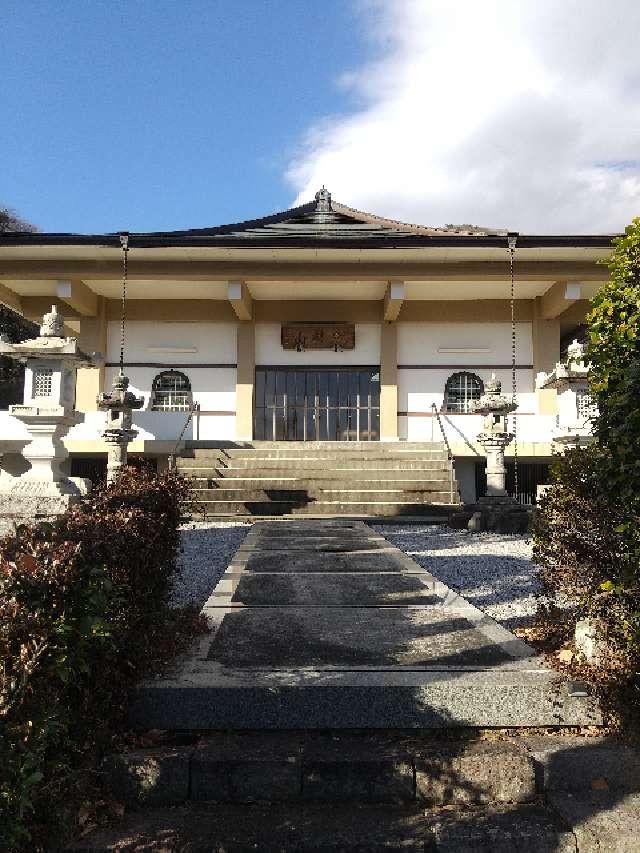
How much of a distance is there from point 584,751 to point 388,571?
11.9 feet

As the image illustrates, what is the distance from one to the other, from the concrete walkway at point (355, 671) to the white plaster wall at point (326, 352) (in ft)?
39.4

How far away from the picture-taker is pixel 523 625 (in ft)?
14.7

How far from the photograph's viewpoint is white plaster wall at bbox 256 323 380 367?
1686 cm

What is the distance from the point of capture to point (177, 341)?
1678cm

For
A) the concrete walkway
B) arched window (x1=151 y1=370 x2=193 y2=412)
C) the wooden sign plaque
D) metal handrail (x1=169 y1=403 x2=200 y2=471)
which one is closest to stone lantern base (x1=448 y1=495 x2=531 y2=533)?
the concrete walkway

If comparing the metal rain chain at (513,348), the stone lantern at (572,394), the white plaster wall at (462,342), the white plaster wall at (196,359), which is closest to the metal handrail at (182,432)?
the white plaster wall at (196,359)

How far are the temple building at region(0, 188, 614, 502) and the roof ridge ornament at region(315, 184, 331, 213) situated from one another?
3.08 ft

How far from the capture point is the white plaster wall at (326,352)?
55.3ft

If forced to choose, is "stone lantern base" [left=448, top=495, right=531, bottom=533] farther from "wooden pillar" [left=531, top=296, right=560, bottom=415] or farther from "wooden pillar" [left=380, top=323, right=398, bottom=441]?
"wooden pillar" [left=531, top=296, right=560, bottom=415]

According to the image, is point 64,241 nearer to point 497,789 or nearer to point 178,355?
point 178,355

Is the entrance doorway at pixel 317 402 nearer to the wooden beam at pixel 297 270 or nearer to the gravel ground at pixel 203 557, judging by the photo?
the wooden beam at pixel 297 270

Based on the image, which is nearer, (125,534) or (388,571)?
(125,534)

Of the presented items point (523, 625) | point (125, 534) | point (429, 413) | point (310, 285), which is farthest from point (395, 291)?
point (125, 534)

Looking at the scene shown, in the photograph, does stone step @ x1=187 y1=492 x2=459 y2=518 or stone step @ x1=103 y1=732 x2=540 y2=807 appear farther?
stone step @ x1=187 y1=492 x2=459 y2=518
